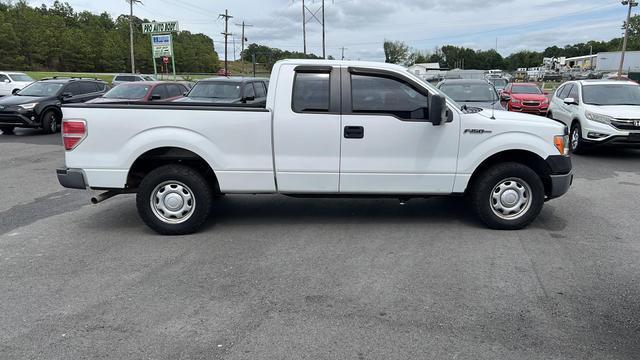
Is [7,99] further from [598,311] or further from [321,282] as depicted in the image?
[598,311]

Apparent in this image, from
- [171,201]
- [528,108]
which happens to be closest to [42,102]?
[171,201]

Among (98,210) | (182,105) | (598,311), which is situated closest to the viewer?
(598,311)

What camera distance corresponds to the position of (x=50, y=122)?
1539 centimetres

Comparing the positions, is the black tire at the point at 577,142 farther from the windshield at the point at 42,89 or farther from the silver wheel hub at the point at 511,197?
the windshield at the point at 42,89

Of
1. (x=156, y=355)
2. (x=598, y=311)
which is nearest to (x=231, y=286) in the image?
(x=156, y=355)

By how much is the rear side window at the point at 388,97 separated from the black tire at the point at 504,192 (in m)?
1.08

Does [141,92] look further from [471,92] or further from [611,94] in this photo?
[611,94]

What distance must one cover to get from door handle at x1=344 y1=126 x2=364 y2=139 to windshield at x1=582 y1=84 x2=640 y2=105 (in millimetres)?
8134

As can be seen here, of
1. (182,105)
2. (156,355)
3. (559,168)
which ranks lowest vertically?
(156,355)

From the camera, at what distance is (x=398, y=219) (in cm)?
625

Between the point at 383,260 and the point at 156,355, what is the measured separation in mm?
2383

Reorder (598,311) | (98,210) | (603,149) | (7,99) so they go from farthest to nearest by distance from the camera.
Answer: (7,99)
(603,149)
(98,210)
(598,311)

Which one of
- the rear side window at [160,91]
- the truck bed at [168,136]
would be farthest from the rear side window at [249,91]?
the truck bed at [168,136]

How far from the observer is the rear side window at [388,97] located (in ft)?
17.9
